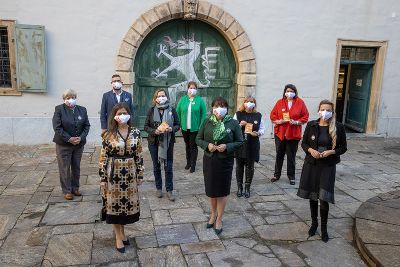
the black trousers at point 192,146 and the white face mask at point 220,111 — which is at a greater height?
the white face mask at point 220,111

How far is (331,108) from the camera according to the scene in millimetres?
4293

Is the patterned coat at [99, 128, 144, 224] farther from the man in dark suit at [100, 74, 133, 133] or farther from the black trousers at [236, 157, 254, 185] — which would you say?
the man in dark suit at [100, 74, 133, 133]

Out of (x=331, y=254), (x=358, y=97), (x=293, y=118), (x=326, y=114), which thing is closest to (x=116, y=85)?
(x=293, y=118)

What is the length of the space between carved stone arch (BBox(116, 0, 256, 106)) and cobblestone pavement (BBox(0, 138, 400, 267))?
110 inches

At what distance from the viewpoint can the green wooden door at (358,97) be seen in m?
10.7

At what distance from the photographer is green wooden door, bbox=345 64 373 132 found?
35.1 ft

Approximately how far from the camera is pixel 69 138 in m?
5.23

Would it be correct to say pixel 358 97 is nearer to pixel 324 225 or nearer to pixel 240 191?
pixel 240 191

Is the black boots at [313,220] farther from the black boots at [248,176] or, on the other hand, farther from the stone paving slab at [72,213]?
the stone paving slab at [72,213]

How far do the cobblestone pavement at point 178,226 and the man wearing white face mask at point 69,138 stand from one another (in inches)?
11.4

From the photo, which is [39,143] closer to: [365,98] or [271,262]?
[271,262]

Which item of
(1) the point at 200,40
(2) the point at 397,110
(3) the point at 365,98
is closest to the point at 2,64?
(1) the point at 200,40

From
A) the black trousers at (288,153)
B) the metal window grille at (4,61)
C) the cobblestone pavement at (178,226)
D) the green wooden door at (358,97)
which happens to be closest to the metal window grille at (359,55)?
the green wooden door at (358,97)

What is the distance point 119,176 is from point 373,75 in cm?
896
